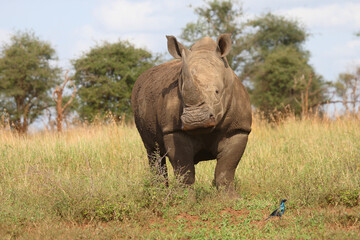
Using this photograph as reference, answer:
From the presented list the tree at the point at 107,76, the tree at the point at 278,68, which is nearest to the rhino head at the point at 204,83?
the tree at the point at 278,68

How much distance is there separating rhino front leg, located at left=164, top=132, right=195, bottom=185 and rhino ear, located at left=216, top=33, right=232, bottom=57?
45.5 inches

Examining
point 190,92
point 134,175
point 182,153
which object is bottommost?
point 134,175

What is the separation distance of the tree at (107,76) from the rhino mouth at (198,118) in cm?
1664

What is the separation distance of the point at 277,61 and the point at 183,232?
2223 cm

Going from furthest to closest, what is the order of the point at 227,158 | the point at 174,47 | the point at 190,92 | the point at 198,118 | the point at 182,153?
the point at 174,47, the point at 227,158, the point at 182,153, the point at 190,92, the point at 198,118

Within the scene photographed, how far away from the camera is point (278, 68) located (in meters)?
25.6

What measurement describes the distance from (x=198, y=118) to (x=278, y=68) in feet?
69.8

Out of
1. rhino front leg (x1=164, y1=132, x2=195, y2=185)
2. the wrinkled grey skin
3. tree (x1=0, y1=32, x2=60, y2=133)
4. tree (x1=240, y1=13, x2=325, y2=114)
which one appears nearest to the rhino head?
the wrinkled grey skin

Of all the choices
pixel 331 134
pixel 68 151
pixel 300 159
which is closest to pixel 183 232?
pixel 300 159

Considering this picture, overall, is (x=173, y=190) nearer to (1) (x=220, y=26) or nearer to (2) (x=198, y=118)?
(2) (x=198, y=118)

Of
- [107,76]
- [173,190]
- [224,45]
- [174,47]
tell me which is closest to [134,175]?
[173,190]

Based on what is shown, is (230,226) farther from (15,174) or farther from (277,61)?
(277,61)

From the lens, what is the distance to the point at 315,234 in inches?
183

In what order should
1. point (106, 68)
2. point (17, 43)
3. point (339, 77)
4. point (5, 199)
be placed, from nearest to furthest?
point (5, 199) → point (106, 68) → point (17, 43) → point (339, 77)
